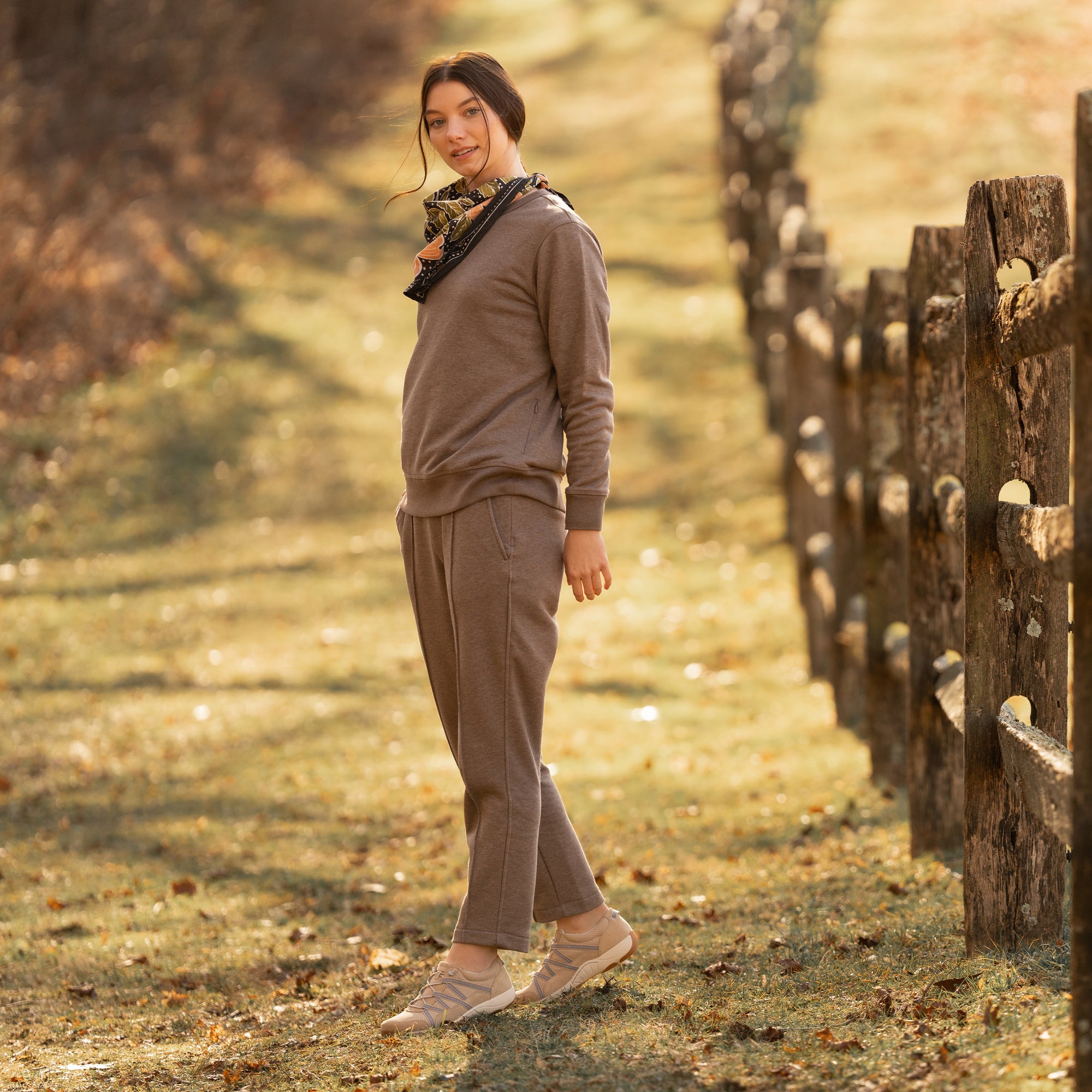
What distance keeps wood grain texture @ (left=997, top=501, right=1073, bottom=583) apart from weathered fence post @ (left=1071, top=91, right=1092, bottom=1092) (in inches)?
3.5

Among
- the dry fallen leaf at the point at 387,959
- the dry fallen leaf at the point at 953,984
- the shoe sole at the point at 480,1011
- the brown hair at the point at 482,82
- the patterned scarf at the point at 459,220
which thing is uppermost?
the brown hair at the point at 482,82

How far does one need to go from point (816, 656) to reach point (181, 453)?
6053 mm

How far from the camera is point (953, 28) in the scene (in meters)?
20.4

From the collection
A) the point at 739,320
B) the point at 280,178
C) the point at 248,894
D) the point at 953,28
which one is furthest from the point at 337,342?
the point at 953,28

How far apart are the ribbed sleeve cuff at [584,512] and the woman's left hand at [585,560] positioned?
0.01 m

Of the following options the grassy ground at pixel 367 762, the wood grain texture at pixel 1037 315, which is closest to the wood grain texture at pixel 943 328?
the wood grain texture at pixel 1037 315

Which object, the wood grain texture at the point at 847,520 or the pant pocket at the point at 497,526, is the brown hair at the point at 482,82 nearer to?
the pant pocket at the point at 497,526

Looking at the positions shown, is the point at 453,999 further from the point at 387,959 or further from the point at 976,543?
the point at 976,543

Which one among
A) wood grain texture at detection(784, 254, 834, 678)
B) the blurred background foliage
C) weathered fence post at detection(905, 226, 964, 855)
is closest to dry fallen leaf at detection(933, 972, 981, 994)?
weathered fence post at detection(905, 226, 964, 855)

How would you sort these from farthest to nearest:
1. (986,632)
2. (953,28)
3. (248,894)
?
(953,28), (248,894), (986,632)

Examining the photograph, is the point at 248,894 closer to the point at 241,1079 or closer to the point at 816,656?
the point at 241,1079

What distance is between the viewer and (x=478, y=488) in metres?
3.18

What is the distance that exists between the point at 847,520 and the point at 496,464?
3.32m

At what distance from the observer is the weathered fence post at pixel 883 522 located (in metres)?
5.11
